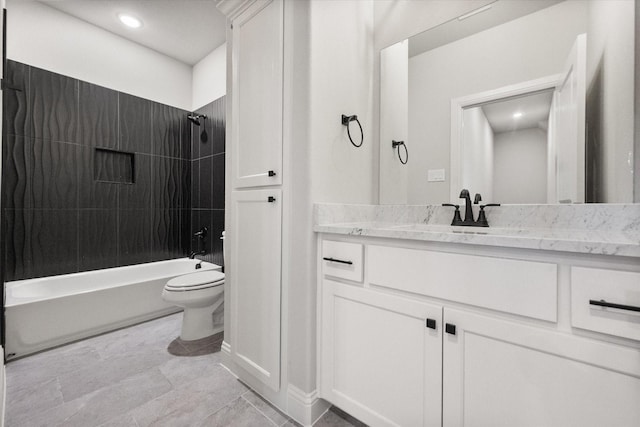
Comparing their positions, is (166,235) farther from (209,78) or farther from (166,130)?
(209,78)

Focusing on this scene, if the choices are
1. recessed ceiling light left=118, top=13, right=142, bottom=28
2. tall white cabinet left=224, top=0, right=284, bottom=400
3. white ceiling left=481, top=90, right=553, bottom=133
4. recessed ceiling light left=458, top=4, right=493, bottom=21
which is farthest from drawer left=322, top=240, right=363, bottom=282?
recessed ceiling light left=118, top=13, right=142, bottom=28

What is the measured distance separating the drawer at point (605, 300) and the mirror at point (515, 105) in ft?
1.89

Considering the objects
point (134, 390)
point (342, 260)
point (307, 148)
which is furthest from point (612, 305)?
point (134, 390)

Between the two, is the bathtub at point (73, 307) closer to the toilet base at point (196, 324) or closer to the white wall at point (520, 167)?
the toilet base at point (196, 324)

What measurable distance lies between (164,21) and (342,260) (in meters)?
3.01

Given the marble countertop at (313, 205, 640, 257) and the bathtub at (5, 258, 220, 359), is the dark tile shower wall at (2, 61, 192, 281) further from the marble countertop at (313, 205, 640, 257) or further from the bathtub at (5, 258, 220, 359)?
the marble countertop at (313, 205, 640, 257)

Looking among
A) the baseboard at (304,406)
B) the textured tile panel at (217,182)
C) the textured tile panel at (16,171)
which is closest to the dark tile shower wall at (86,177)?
the textured tile panel at (16,171)

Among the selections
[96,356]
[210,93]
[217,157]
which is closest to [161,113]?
[210,93]

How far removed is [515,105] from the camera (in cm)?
131

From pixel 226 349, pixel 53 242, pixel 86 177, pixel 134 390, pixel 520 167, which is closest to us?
pixel 520 167

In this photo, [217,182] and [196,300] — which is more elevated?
[217,182]

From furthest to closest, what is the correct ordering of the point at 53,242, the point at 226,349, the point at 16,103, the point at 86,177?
the point at 86,177, the point at 53,242, the point at 16,103, the point at 226,349

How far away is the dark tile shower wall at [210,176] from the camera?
297 centimetres

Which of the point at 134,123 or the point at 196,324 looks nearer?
the point at 196,324
